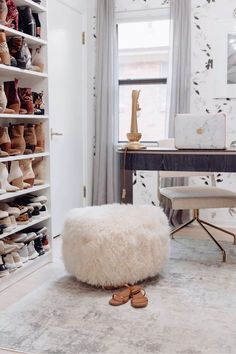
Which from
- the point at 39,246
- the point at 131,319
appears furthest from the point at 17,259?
the point at 131,319

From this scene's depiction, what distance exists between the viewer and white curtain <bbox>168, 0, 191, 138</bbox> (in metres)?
3.74

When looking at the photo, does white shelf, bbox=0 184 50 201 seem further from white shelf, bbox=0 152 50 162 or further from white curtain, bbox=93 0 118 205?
white curtain, bbox=93 0 118 205

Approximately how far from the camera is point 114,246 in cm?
231

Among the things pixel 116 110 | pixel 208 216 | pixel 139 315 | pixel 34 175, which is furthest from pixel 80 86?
pixel 139 315

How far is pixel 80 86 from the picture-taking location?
4.02m

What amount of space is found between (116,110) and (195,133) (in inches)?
64.9

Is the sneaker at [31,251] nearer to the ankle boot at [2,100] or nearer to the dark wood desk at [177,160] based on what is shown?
the dark wood desk at [177,160]

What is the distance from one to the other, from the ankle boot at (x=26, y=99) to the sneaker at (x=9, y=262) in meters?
0.95

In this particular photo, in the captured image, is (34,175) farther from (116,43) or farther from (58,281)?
(116,43)

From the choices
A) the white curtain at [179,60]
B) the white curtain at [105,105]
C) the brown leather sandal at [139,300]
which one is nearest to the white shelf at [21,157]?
the brown leather sandal at [139,300]

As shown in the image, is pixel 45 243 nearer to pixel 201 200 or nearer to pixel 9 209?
pixel 9 209

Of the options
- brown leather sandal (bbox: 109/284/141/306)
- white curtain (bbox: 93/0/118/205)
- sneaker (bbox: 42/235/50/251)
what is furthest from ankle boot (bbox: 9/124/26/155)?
white curtain (bbox: 93/0/118/205)

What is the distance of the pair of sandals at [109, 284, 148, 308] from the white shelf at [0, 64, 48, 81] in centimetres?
147

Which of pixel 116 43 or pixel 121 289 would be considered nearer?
pixel 121 289
